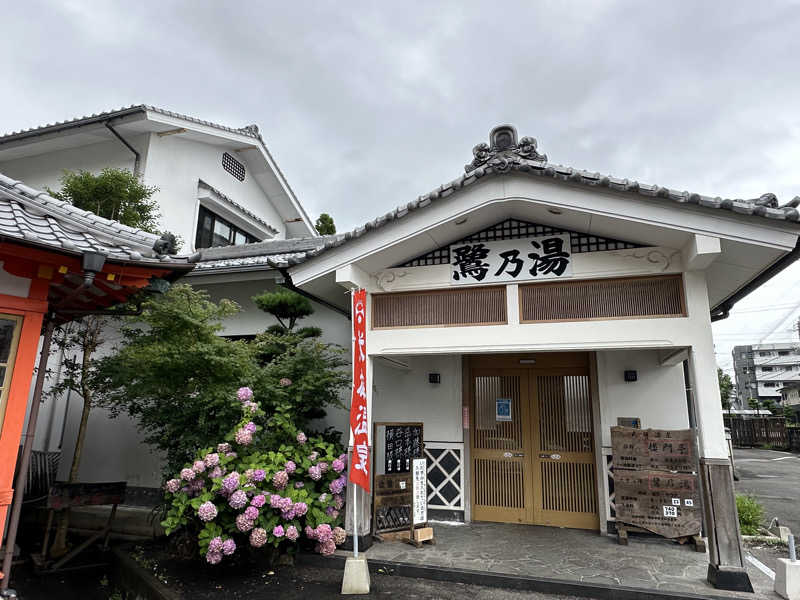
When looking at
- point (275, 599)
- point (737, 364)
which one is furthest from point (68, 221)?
point (737, 364)

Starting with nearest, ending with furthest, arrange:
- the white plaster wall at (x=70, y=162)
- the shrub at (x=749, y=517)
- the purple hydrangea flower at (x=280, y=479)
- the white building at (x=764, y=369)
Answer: the purple hydrangea flower at (x=280, y=479)
the shrub at (x=749, y=517)
the white plaster wall at (x=70, y=162)
the white building at (x=764, y=369)

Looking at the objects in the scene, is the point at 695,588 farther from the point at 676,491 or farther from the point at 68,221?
the point at 68,221

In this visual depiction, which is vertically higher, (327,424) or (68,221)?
(68,221)

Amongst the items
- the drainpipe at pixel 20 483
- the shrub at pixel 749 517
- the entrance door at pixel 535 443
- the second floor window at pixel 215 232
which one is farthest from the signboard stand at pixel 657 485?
the second floor window at pixel 215 232

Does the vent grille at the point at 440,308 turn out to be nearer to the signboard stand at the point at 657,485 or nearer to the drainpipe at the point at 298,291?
Result: the drainpipe at the point at 298,291

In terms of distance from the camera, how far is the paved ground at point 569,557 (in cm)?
581

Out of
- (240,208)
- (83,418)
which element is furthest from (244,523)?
(240,208)

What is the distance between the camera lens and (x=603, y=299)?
6.48 metres

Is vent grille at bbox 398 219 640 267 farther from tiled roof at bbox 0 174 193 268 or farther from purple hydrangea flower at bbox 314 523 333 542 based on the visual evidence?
purple hydrangea flower at bbox 314 523 333 542

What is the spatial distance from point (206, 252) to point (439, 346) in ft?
27.7

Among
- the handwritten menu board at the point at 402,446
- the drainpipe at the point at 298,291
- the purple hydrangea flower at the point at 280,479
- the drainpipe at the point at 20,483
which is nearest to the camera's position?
the drainpipe at the point at 20,483

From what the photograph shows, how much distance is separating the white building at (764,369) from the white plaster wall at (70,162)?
70971mm

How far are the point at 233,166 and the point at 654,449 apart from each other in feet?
49.4

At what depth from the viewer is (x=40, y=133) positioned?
535 inches
